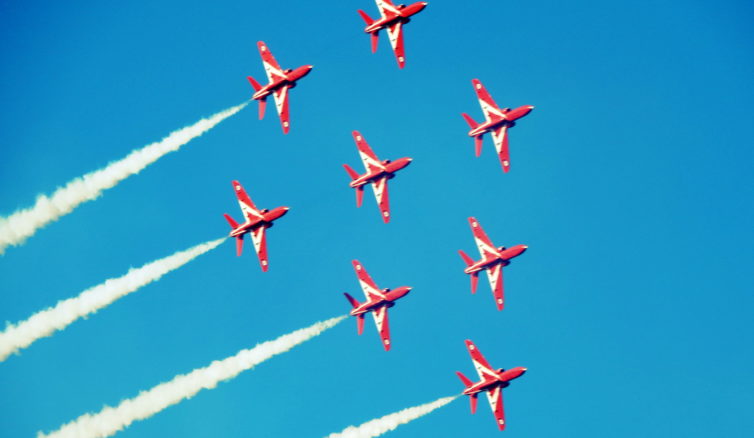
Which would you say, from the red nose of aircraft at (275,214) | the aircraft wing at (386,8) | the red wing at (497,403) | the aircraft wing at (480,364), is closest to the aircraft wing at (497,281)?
the aircraft wing at (480,364)

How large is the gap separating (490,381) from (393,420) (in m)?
9.24

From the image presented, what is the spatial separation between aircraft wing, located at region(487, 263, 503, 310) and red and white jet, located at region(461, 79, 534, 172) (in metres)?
9.12

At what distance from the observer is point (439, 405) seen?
332 ft

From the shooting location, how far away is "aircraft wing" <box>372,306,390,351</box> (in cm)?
10325

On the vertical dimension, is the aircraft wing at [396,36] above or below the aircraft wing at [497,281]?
above

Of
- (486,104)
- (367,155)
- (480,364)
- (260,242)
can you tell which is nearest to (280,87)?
(367,155)

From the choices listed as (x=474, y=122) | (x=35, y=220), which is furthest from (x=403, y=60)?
(x=35, y=220)

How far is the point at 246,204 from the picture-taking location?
10106cm

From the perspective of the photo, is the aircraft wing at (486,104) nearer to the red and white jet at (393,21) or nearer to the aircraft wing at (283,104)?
the red and white jet at (393,21)

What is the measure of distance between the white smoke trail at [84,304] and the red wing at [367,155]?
14.9 metres

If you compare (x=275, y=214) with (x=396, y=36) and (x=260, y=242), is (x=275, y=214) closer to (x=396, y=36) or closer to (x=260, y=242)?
(x=260, y=242)

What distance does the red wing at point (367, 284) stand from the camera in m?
103

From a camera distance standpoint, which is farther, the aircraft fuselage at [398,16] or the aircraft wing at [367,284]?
the aircraft wing at [367,284]

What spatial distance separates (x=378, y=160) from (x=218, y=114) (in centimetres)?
1487
